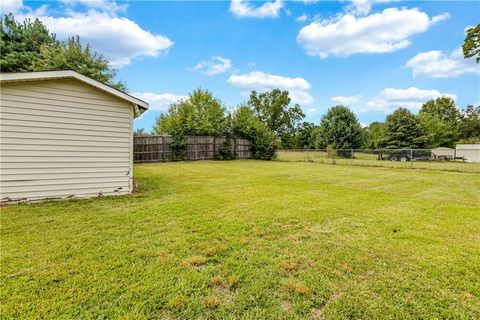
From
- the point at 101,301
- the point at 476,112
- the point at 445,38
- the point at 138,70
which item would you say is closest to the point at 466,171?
the point at 445,38

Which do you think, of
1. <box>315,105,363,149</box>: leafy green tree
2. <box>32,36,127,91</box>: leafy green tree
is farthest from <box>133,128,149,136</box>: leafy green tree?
<box>315,105,363,149</box>: leafy green tree

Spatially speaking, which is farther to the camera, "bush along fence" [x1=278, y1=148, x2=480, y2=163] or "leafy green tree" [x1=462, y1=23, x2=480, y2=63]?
"bush along fence" [x1=278, y1=148, x2=480, y2=163]

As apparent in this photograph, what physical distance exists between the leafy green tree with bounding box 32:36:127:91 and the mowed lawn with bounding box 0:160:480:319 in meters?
13.1

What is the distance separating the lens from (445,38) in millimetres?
11961

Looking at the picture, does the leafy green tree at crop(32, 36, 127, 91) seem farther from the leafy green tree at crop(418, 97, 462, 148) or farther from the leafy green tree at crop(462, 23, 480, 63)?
the leafy green tree at crop(418, 97, 462, 148)

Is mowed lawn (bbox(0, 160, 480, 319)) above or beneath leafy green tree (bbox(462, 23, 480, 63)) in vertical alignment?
beneath

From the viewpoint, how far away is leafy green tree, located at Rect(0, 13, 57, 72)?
15.2m

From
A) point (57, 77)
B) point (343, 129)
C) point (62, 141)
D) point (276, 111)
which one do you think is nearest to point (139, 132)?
point (62, 141)

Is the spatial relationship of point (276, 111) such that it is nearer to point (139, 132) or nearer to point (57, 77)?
point (139, 132)

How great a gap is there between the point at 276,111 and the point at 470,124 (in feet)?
96.5

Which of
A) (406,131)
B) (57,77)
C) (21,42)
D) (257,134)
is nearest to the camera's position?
(57,77)

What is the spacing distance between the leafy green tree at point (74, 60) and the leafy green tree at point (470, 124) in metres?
45.8

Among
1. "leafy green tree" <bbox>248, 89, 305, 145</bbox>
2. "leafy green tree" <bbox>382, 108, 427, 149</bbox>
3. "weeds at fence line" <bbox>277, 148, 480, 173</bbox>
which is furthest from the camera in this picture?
"leafy green tree" <bbox>248, 89, 305, 145</bbox>

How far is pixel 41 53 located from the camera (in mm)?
15625
